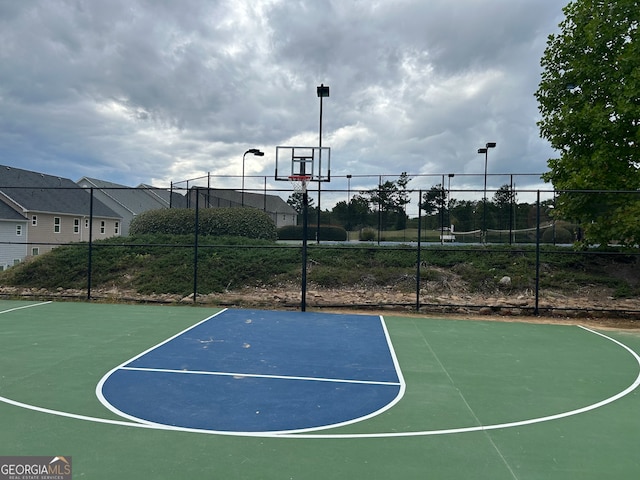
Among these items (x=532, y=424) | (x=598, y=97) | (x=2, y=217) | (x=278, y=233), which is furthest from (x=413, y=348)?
(x=2, y=217)

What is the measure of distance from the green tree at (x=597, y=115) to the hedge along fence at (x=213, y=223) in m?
11.1

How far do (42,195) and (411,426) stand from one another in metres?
33.1

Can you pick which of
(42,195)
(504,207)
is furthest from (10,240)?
(504,207)

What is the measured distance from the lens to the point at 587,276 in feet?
47.6

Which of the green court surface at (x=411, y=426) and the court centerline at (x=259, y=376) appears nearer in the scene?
the green court surface at (x=411, y=426)

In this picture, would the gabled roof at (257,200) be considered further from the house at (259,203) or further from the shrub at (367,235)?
the shrub at (367,235)

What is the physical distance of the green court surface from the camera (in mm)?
3404

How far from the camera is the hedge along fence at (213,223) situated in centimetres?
1825

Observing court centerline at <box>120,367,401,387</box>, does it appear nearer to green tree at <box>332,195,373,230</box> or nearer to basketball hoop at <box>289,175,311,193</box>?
basketball hoop at <box>289,175,311,193</box>

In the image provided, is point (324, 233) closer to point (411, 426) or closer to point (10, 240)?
point (411, 426)

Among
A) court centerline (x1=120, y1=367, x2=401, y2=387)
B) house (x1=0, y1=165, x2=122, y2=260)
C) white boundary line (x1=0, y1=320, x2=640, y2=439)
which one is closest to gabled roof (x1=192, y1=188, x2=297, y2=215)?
house (x1=0, y1=165, x2=122, y2=260)

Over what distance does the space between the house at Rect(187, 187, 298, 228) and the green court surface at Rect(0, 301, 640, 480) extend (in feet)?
42.5

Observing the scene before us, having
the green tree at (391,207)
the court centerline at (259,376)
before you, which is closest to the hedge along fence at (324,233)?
the green tree at (391,207)

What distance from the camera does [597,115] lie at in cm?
1168
